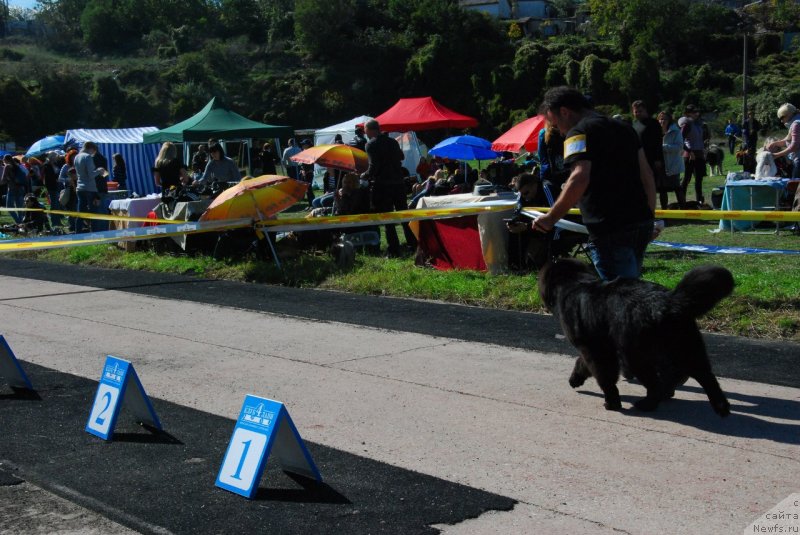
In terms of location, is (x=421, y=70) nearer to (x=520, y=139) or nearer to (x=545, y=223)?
(x=520, y=139)

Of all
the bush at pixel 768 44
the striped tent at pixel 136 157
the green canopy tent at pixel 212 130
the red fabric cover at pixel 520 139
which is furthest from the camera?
the bush at pixel 768 44

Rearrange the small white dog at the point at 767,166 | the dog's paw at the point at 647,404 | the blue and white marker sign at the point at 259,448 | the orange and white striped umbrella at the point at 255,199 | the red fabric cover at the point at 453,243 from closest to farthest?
the blue and white marker sign at the point at 259,448 → the dog's paw at the point at 647,404 → the red fabric cover at the point at 453,243 → the orange and white striped umbrella at the point at 255,199 → the small white dog at the point at 767,166

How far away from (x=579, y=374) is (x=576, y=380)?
6cm

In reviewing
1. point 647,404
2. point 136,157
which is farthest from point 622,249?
point 136,157

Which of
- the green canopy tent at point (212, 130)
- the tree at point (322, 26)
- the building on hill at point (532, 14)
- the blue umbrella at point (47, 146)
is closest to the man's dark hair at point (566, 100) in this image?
the green canopy tent at point (212, 130)

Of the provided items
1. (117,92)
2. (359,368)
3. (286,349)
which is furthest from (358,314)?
(117,92)

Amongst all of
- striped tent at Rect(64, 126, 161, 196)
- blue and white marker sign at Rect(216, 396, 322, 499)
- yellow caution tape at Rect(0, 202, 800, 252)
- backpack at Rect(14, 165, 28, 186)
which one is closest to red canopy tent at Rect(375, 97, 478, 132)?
striped tent at Rect(64, 126, 161, 196)

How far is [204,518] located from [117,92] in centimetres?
6588

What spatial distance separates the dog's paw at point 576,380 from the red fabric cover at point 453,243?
4.79m

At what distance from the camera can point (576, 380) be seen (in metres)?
6.00

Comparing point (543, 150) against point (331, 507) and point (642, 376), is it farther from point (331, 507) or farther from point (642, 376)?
point (331, 507)

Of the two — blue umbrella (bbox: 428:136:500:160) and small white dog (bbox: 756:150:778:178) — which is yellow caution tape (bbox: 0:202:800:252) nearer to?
small white dog (bbox: 756:150:778:178)

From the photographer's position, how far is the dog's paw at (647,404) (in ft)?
18.1

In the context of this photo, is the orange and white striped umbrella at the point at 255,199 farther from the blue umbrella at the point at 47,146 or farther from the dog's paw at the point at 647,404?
the blue umbrella at the point at 47,146
